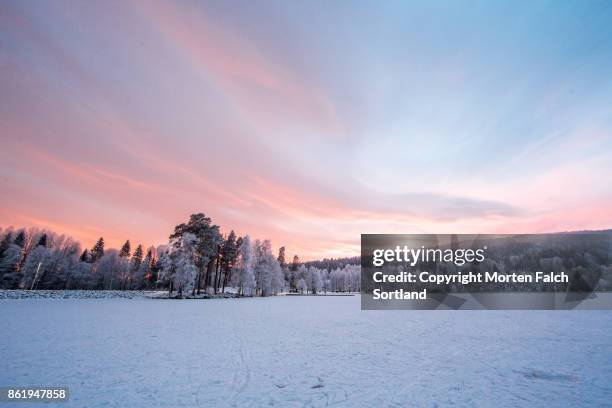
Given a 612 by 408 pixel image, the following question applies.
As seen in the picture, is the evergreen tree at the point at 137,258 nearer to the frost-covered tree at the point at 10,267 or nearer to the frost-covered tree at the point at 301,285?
the frost-covered tree at the point at 10,267

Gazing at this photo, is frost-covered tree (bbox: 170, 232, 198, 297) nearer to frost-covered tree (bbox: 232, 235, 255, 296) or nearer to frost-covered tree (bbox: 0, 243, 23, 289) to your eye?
frost-covered tree (bbox: 232, 235, 255, 296)

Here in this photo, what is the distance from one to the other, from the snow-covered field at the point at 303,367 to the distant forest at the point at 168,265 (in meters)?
30.8

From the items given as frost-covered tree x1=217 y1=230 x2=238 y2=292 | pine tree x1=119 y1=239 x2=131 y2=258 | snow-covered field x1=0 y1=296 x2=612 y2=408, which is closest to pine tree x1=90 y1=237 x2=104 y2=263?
pine tree x1=119 y1=239 x2=131 y2=258

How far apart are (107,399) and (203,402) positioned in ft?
8.33

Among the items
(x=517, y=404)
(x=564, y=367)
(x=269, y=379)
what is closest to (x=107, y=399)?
(x=269, y=379)

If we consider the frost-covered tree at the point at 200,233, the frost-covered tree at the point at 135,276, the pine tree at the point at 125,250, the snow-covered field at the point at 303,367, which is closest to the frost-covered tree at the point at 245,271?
the frost-covered tree at the point at 200,233

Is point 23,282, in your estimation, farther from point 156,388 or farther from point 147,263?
point 156,388

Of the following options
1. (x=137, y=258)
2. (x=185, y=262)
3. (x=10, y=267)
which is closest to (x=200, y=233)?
(x=185, y=262)

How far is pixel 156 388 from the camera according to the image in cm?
761

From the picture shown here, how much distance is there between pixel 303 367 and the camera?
9859 mm

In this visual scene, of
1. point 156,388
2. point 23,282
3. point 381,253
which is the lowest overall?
point 23,282

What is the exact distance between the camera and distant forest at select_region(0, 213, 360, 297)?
47.0m

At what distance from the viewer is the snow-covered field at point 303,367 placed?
23.8ft

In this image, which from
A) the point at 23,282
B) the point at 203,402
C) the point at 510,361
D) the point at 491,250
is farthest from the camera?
the point at 491,250
